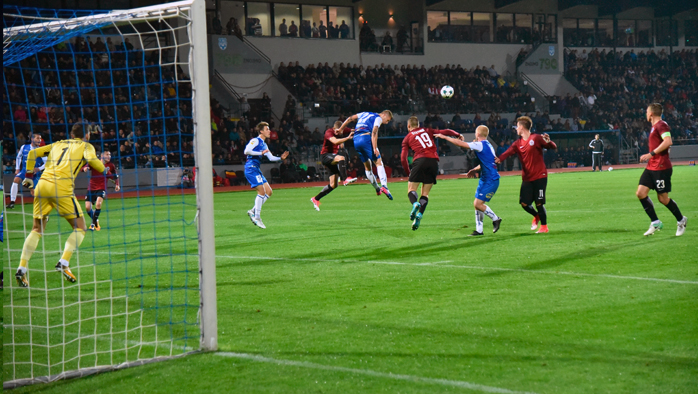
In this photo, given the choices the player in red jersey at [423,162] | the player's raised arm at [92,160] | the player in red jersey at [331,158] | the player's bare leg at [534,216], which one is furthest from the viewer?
the player in red jersey at [331,158]

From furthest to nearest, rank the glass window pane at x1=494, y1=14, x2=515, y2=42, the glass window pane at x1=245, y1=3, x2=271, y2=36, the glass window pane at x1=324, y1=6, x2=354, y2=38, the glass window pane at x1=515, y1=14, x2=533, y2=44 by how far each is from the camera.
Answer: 1. the glass window pane at x1=515, y1=14, x2=533, y2=44
2. the glass window pane at x1=494, y1=14, x2=515, y2=42
3. the glass window pane at x1=324, y1=6, x2=354, y2=38
4. the glass window pane at x1=245, y1=3, x2=271, y2=36

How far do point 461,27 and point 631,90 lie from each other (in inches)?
531

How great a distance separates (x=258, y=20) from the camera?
39531 mm

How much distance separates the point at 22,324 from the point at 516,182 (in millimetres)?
24287

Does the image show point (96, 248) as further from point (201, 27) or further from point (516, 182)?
point (516, 182)

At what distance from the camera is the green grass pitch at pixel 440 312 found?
15.1ft

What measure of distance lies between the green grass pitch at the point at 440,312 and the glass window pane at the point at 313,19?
29.2 metres

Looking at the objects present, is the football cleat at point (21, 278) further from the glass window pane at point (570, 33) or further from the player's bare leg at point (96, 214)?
the glass window pane at point (570, 33)

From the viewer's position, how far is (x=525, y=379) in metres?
4.48

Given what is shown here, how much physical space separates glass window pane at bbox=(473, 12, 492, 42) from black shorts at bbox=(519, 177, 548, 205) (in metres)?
36.7

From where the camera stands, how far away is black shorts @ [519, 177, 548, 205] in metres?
12.0

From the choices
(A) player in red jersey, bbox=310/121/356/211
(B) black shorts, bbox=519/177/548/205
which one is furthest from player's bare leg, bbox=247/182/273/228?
(B) black shorts, bbox=519/177/548/205

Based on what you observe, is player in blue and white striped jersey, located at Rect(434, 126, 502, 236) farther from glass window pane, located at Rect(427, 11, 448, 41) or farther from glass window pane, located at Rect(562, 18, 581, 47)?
glass window pane, located at Rect(562, 18, 581, 47)

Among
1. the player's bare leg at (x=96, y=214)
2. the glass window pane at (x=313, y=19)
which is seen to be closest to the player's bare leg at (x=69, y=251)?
the player's bare leg at (x=96, y=214)
